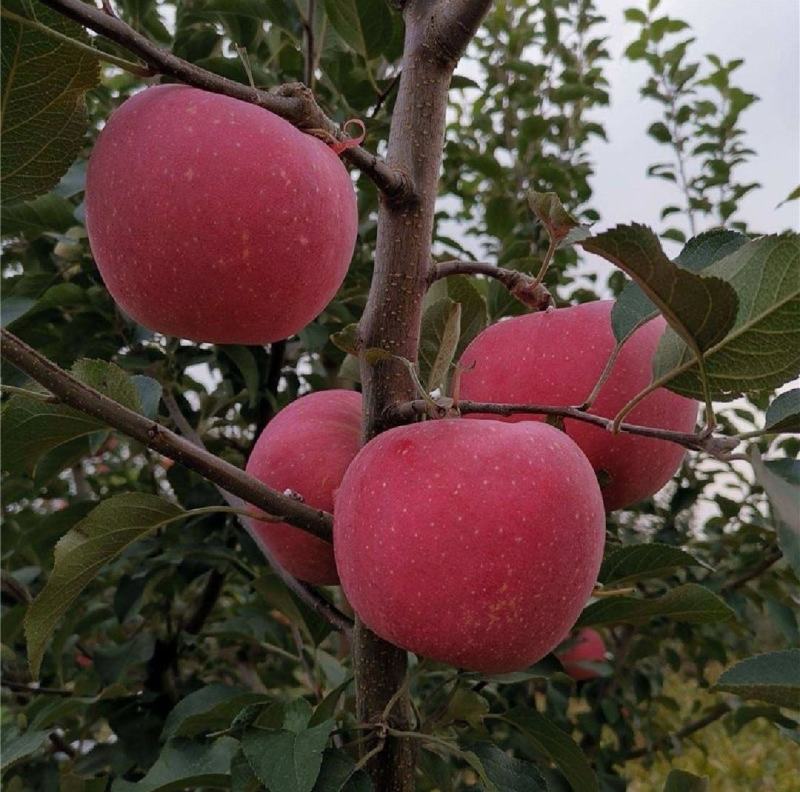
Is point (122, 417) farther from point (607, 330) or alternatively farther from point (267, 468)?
point (607, 330)

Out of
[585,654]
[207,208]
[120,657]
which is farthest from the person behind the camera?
[585,654]

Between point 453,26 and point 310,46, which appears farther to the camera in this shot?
point 310,46

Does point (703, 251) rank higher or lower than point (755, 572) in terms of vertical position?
higher

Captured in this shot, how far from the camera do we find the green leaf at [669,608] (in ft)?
2.57

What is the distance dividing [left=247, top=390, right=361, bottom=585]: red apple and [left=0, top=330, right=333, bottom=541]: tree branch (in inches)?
4.5

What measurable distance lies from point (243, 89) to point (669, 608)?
1.87 feet

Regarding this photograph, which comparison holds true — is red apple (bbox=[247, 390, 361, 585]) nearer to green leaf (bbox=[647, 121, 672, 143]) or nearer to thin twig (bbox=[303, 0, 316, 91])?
thin twig (bbox=[303, 0, 316, 91])

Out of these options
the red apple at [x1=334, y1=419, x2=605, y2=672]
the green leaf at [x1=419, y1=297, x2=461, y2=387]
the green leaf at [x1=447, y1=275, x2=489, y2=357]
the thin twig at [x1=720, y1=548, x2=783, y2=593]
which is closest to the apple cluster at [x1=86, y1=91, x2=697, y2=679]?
the red apple at [x1=334, y1=419, x2=605, y2=672]

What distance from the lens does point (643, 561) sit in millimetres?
815

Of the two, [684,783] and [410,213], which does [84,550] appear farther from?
[684,783]

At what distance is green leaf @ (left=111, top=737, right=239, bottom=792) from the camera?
78cm

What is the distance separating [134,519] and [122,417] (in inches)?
5.9

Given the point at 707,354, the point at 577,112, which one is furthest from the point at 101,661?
the point at 577,112

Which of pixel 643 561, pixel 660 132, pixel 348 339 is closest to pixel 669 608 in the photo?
pixel 643 561
